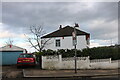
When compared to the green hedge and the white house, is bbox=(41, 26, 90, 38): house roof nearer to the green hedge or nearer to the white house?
the white house

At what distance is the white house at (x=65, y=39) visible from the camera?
27.1m

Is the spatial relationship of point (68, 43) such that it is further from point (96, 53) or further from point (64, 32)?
point (96, 53)

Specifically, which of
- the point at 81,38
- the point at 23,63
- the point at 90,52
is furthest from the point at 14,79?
the point at 81,38

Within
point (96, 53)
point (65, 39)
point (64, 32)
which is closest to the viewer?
point (96, 53)

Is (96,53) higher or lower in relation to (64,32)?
lower

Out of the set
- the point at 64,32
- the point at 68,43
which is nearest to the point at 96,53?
the point at 68,43

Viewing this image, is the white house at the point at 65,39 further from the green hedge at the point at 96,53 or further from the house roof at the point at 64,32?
the green hedge at the point at 96,53

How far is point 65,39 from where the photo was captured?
1102 inches

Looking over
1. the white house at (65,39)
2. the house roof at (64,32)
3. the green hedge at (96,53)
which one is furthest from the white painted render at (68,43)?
the green hedge at (96,53)

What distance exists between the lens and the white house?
89.0 feet

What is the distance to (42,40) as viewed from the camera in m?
29.7

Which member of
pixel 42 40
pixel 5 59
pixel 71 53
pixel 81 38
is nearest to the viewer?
pixel 71 53

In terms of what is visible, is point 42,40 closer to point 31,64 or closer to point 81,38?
point 81,38

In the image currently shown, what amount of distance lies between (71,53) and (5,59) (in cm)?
1041
